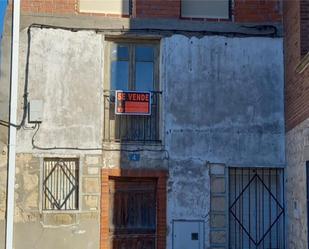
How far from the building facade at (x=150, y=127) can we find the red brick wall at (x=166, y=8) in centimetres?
2

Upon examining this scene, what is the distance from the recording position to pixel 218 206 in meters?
11.2

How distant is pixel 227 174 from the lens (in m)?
11.3

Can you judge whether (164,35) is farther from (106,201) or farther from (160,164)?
(106,201)

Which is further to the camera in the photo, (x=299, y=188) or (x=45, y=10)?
(x=45, y=10)

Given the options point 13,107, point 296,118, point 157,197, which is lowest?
point 157,197

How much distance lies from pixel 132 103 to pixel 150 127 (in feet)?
1.77

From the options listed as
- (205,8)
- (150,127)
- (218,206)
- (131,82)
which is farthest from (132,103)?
(218,206)

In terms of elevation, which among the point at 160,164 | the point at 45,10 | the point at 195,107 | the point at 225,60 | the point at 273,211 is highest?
the point at 45,10

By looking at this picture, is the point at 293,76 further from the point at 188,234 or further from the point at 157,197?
the point at 188,234

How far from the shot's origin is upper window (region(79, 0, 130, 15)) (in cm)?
1146

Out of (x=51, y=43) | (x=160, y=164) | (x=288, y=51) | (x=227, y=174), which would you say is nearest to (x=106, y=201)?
(x=160, y=164)

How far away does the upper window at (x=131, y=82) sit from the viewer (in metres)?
11.3

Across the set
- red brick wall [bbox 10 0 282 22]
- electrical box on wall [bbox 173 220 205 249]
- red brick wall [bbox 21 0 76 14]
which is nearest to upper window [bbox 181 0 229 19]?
red brick wall [bbox 10 0 282 22]

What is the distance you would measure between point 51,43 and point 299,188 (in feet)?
16.0
